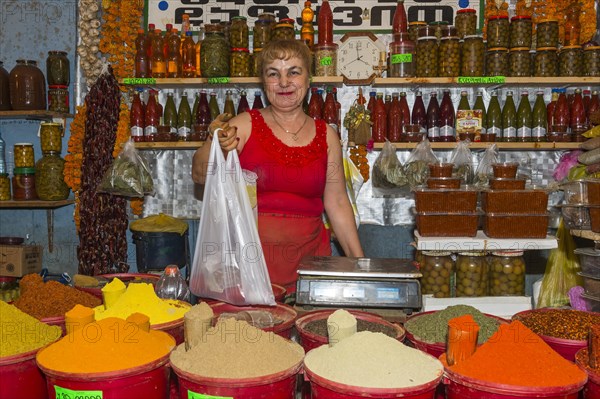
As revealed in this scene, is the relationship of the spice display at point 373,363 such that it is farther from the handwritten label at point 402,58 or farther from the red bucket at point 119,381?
the handwritten label at point 402,58

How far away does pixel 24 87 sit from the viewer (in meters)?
3.55

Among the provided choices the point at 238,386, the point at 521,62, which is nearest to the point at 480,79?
the point at 521,62

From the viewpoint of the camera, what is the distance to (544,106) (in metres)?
3.47

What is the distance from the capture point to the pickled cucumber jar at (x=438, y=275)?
189cm

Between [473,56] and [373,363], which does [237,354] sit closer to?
[373,363]

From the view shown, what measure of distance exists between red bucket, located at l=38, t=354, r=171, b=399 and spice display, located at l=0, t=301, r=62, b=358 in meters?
0.11

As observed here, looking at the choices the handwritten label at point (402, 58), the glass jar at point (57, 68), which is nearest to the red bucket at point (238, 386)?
the handwritten label at point (402, 58)

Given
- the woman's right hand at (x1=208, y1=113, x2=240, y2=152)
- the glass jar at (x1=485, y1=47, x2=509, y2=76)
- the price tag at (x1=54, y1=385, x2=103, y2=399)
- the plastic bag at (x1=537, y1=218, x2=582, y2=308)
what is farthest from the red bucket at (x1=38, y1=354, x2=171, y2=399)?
the glass jar at (x1=485, y1=47, x2=509, y2=76)

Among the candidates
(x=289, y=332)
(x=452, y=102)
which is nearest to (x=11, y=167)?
(x=452, y=102)

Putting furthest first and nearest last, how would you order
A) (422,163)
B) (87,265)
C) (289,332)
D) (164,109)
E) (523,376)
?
(164,109) < (87,265) < (422,163) < (289,332) < (523,376)

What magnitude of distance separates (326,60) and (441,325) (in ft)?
7.81

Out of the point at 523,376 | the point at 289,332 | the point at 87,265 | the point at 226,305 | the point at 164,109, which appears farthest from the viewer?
the point at 164,109

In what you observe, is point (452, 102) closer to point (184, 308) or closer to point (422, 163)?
point (422, 163)

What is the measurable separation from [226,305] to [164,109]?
8.19ft
